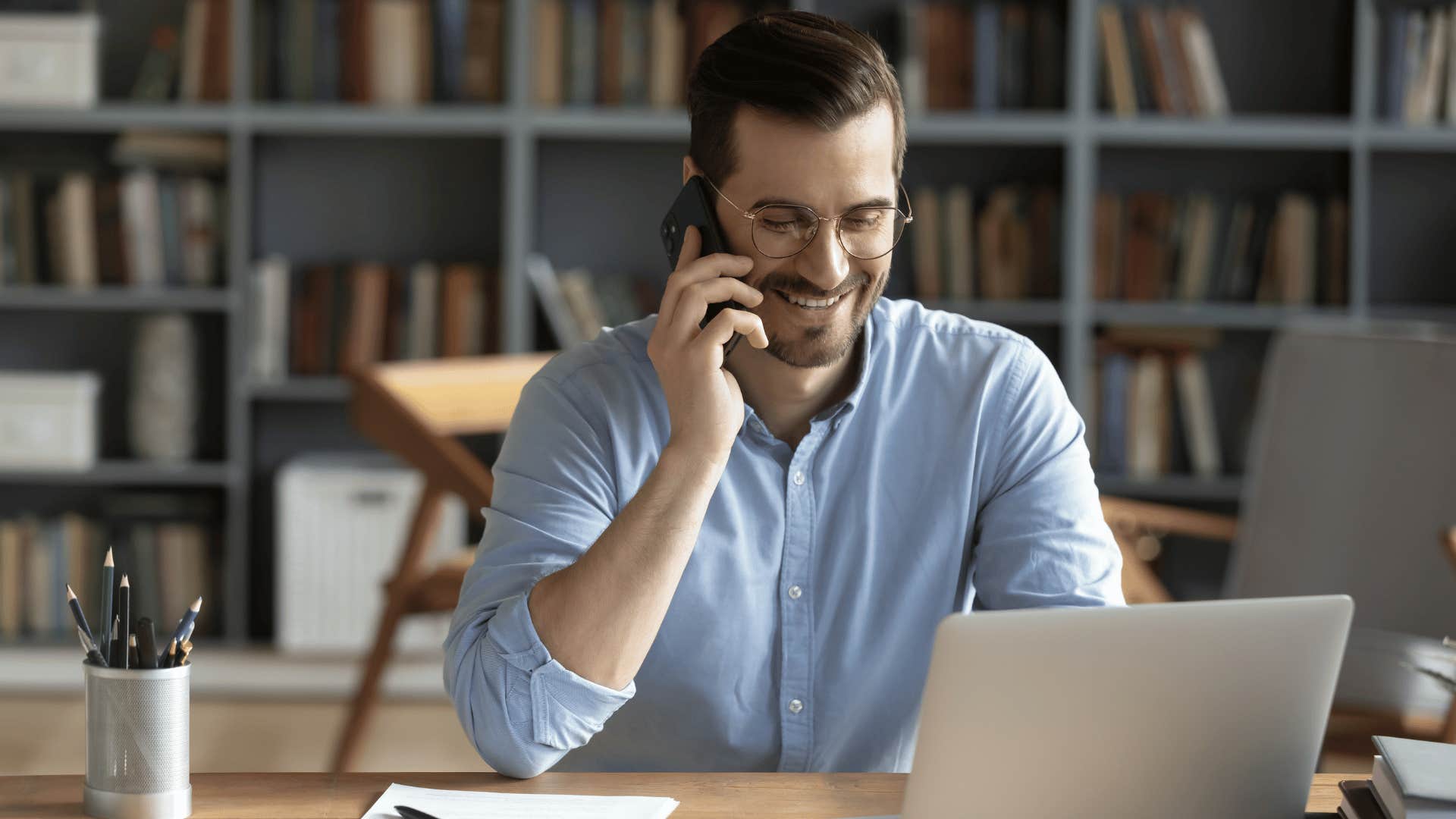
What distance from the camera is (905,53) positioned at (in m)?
3.45

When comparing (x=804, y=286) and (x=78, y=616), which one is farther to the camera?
(x=804, y=286)

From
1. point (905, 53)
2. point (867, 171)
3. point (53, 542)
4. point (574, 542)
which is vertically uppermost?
point (905, 53)

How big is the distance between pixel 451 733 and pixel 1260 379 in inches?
83.0

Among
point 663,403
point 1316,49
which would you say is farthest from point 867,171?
point 1316,49

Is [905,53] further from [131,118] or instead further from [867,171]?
[867,171]

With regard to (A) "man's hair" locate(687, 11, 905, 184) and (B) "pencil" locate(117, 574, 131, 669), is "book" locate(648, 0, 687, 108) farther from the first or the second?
(B) "pencil" locate(117, 574, 131, 669)

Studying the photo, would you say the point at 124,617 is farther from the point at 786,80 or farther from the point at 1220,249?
the point at 1220,249

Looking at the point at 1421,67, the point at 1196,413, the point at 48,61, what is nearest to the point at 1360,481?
the point at 1196,413

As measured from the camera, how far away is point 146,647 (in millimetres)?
970

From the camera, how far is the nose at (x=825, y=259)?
127 centimetres

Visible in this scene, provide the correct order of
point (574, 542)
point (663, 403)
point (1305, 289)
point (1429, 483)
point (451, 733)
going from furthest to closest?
1. point (1305, 289)
2. point (451, 733)
3. point (1429, 483)
4. point (663, 403)
5. point (574, 542)

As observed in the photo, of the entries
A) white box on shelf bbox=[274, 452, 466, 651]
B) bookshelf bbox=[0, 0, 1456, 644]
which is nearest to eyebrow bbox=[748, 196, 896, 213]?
bookshelf bbox=[0, 0, 1456, 644]

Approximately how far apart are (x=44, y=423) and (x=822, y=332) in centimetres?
263

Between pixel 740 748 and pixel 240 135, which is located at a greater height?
pixel 240 135
